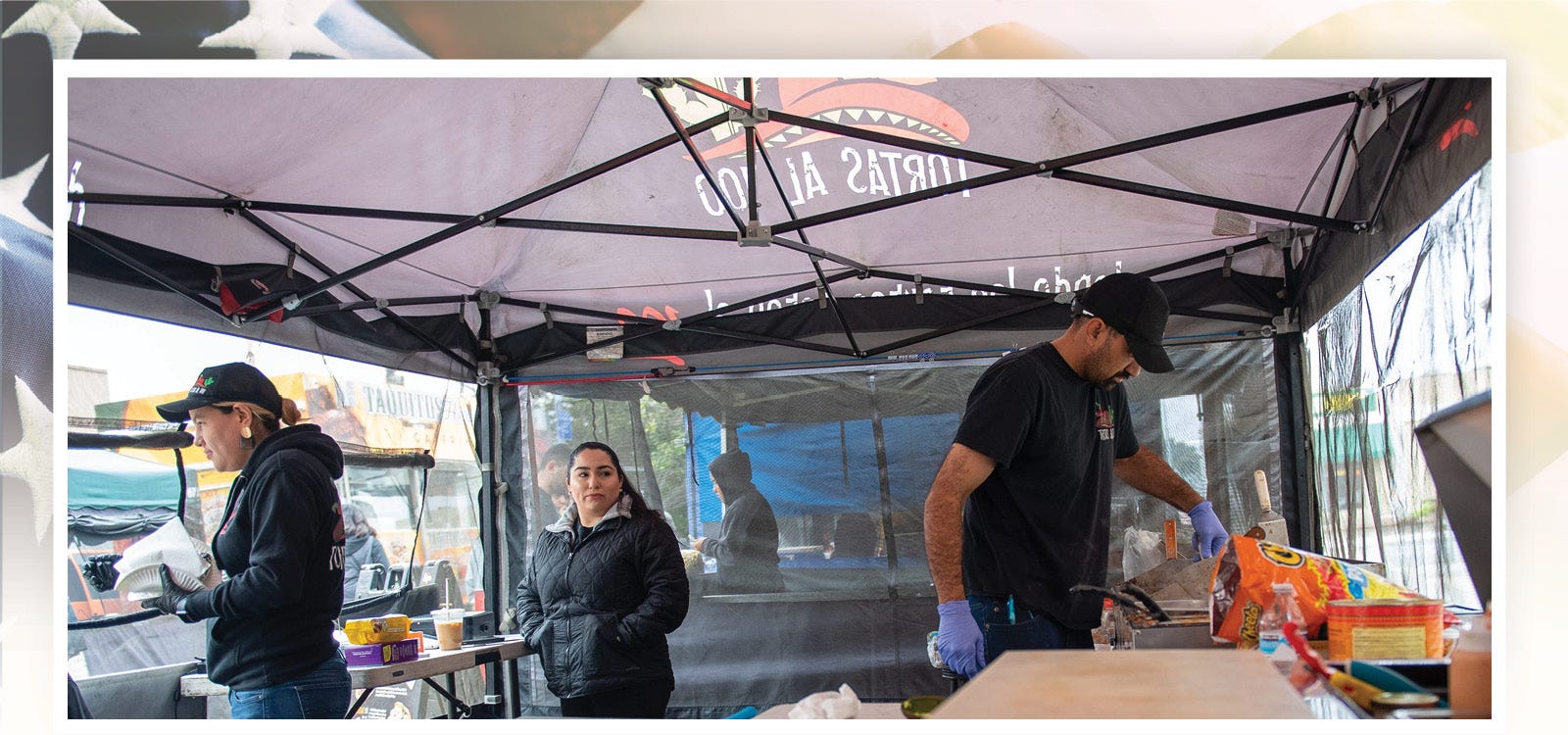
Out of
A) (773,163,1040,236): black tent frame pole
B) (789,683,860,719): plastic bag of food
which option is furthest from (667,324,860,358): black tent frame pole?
(789,683,860,719): plastic bag of food

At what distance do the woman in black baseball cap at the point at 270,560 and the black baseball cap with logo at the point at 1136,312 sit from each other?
6.74 feet

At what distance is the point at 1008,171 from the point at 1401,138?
3.25 feet

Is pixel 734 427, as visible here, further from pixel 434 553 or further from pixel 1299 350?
pixel 1299 350

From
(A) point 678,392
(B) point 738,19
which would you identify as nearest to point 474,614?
(A) point 678,392

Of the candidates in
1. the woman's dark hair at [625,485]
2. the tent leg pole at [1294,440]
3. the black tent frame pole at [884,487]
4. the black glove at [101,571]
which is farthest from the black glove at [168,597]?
the tent leg pole at [1294,440]

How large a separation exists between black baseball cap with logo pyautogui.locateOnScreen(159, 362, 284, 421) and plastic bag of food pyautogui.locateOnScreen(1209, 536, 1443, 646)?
2.40m

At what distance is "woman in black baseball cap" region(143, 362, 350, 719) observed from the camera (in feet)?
8.75

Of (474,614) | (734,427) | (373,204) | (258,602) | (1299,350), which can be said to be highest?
(373,204)

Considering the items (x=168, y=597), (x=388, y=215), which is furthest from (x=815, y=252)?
(x=168, y=597)

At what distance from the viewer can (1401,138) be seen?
2648 mm

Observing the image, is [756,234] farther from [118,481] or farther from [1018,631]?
[118,481]

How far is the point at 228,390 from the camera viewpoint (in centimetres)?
279

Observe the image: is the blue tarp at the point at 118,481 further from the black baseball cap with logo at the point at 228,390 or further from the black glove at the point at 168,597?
the black baseball cap with logo at the point at 228,390

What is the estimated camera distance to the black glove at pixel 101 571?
10.5ft
